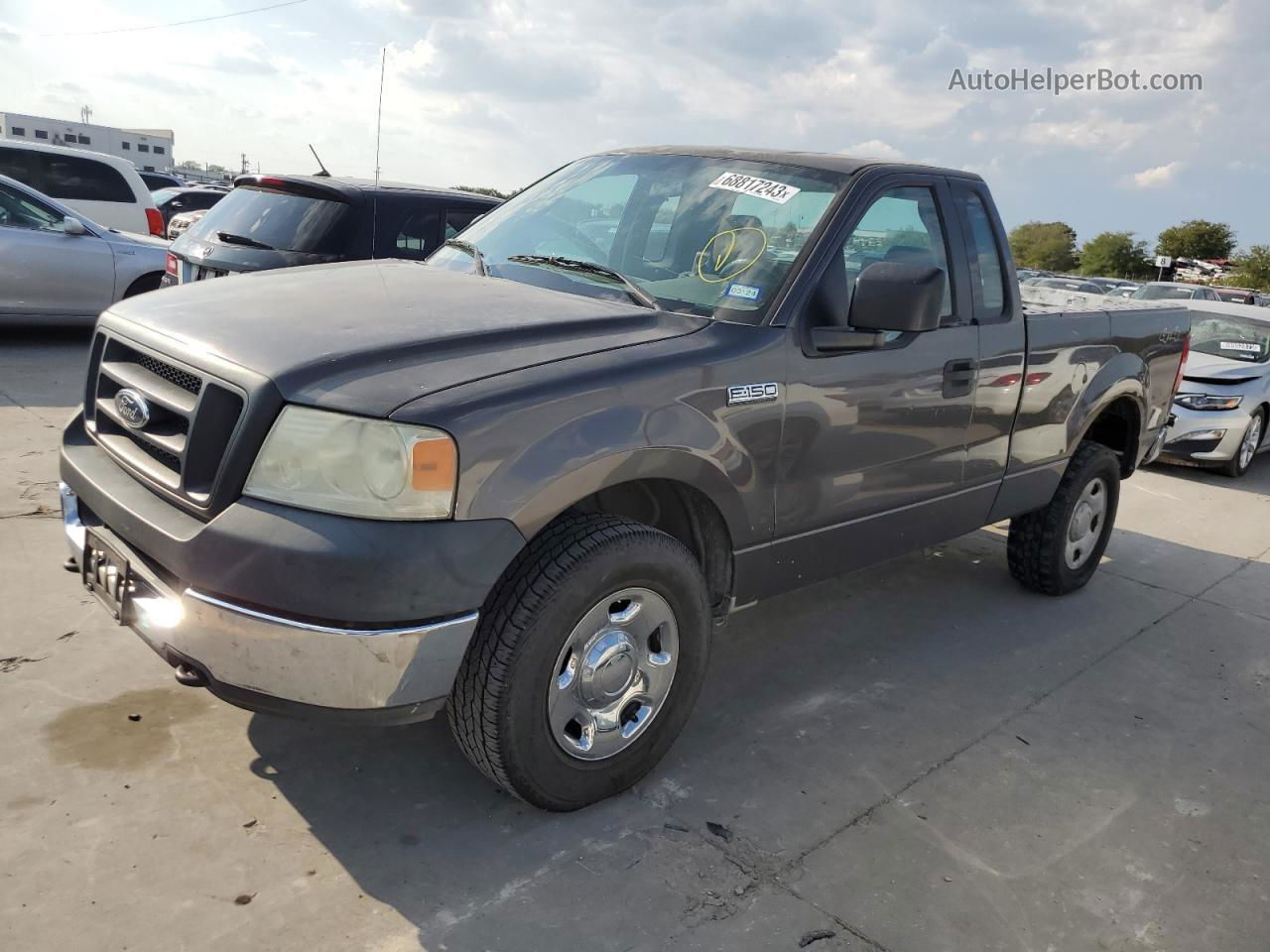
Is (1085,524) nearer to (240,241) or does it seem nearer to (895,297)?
(895,297)

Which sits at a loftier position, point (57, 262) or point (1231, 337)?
point (1231, 337)

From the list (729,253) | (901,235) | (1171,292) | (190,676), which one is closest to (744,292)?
(729,253)

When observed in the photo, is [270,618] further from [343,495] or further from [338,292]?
[338,292]

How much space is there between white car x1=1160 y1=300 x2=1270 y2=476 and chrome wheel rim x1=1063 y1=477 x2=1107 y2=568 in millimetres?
3890

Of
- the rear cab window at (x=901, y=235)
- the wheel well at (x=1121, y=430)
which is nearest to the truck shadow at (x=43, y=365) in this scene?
the rear cab window at (x=901, y=235)

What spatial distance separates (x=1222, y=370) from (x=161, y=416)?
8.99 meters

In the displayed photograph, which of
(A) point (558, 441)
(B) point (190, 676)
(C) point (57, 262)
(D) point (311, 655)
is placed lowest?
(B) point (190, 676)

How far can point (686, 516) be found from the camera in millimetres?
3285

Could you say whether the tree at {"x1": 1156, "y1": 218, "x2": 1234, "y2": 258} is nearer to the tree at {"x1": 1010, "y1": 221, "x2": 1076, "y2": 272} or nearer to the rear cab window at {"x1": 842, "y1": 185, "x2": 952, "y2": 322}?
the tree at {"x1": 1010, "y1": 221, "x2": 1076, "y2": 272}

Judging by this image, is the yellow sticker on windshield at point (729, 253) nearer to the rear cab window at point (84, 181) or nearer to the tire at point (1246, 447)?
the tire at point (1246, 447)

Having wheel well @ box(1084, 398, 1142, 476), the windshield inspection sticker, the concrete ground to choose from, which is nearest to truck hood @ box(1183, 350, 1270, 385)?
wheel well @ box(1084, 398, 1142, 476)

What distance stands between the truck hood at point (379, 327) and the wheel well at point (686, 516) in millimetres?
477

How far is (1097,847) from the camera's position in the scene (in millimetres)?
3129

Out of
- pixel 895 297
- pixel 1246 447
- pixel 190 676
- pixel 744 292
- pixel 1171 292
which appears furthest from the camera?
pixel 1171 292
